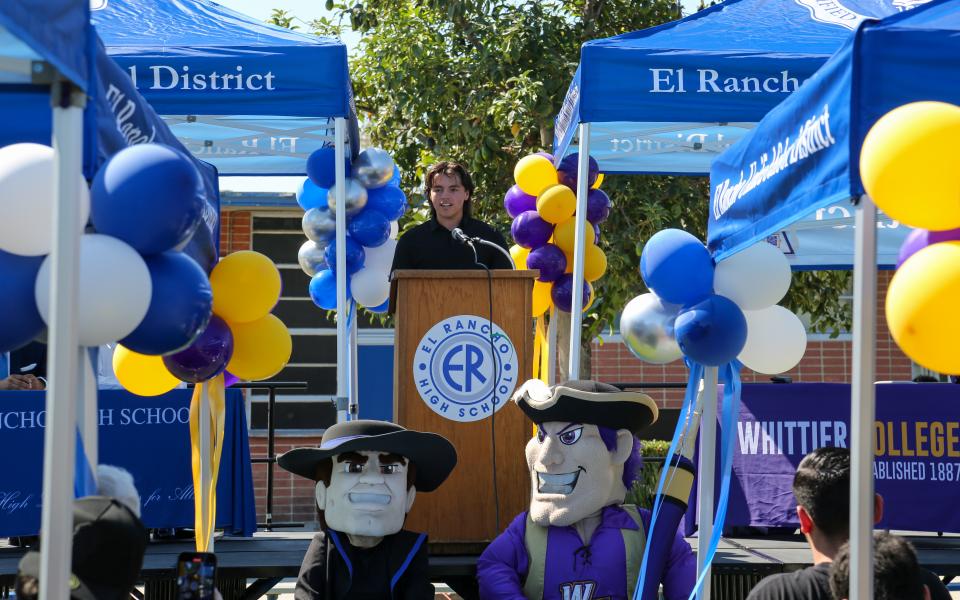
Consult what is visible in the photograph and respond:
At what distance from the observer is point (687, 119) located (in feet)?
19.0

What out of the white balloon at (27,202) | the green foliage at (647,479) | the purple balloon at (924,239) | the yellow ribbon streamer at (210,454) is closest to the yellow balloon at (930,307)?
the purple balloon at (924,239)

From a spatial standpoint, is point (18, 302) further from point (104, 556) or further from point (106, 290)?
point (104, 556)

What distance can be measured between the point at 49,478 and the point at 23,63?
0.92m

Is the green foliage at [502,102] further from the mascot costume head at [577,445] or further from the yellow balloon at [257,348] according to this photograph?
the yellow balloon at [257,348]

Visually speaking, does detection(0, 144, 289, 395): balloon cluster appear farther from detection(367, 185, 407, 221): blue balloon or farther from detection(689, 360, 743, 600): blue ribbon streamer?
detection(367, 185, 407, 221): blue balloon

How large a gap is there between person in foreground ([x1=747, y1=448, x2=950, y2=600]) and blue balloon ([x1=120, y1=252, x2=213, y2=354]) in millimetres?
1761

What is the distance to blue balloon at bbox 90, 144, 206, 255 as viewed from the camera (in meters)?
2.91

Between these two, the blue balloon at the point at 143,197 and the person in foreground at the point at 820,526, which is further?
the person in foreground at the point at 820,526

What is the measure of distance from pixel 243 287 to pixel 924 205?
8.22 feet

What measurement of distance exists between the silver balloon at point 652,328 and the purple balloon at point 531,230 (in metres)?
3.26

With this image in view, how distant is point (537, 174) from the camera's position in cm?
774

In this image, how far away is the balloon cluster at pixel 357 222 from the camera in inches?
299

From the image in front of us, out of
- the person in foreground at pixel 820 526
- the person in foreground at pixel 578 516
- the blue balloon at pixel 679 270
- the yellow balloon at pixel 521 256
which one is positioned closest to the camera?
the person in foreground at pixel 820 526

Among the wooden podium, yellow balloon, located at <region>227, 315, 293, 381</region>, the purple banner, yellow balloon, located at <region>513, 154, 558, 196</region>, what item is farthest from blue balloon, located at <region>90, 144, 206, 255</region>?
yellow balloon, located at <region>513, 154, 558, 196</region>
